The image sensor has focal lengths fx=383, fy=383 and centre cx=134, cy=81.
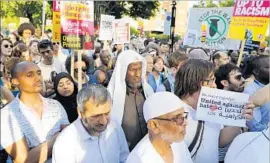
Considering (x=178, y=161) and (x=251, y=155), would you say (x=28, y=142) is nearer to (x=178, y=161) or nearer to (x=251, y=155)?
(x=178, y=161)

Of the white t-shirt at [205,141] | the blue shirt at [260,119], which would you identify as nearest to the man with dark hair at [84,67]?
the blue shirt at [260,119]

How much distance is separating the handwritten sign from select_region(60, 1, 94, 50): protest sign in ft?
7.54

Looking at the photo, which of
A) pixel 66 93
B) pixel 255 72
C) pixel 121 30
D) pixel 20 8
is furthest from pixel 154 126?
pixel 20 8

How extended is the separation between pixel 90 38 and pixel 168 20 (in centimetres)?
762

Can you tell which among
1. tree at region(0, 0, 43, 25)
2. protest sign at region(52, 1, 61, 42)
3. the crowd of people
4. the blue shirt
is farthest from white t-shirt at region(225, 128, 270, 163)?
tree at region(0, 0, 43, 25)

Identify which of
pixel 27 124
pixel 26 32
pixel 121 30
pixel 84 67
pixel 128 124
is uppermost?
pixel 121 30

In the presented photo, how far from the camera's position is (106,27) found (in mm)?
7938

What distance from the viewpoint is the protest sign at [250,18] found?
5066mm

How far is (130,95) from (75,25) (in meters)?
1.76

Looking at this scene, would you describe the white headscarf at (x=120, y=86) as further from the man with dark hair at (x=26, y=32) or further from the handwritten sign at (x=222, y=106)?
the man with dark hair at (x=26, y=32)

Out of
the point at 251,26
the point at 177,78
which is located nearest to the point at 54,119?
the point at 177,78

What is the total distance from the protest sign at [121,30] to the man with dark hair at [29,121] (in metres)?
4.17

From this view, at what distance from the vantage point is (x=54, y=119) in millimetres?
2734

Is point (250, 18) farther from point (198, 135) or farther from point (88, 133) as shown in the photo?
point (88, 133)
